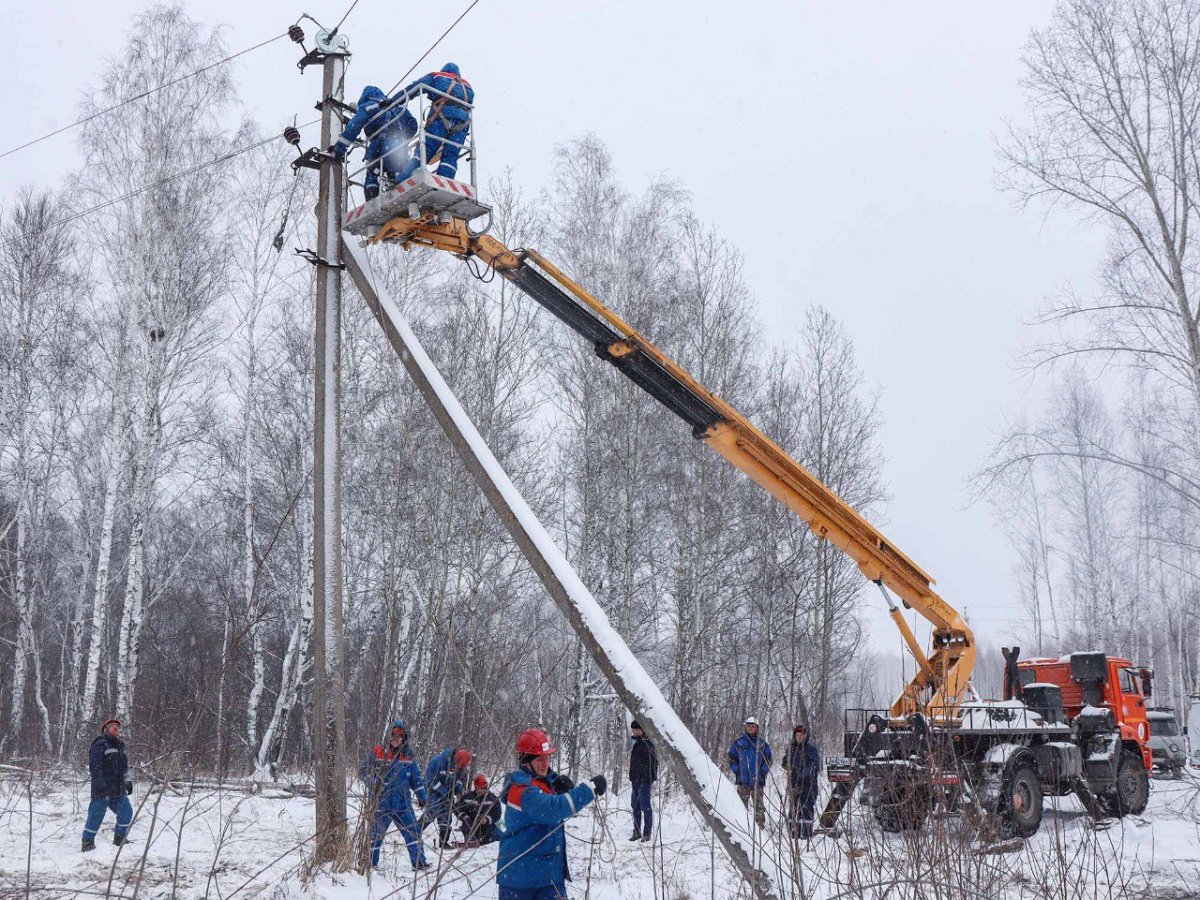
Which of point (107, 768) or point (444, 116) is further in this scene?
point (107, 768)

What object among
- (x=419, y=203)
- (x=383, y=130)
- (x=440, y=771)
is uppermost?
(x=383, y=130)

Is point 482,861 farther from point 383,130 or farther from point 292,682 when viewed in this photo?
point 292,682

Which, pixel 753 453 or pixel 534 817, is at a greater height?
pixel 753 453

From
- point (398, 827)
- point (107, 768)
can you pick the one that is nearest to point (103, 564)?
point (107, 768)

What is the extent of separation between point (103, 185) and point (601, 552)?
10.6 meters

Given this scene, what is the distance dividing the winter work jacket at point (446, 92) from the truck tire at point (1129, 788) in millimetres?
11828

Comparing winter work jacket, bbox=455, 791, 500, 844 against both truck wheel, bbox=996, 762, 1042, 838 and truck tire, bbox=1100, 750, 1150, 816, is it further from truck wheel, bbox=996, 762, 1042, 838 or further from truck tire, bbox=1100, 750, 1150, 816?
truck tire, bbox=1100, 750, 1150, 816

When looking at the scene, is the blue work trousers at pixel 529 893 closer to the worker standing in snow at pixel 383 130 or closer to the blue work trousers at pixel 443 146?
the blue work trousers at pixel 443 146

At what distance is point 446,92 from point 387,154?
709 mm

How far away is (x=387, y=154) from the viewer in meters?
7.88

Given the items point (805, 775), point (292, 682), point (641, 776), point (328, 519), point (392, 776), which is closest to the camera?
point (392, 776)

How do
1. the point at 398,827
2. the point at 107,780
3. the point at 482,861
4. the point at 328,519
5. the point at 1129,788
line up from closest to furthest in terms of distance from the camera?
the point at 398,827 < the point at 328,519 < the point at 482,861 < the point at 107,780 < the point at 1129,788

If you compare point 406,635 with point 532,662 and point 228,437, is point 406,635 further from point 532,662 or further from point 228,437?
point 228,437

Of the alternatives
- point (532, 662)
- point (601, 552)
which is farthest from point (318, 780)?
point (601, 552)
